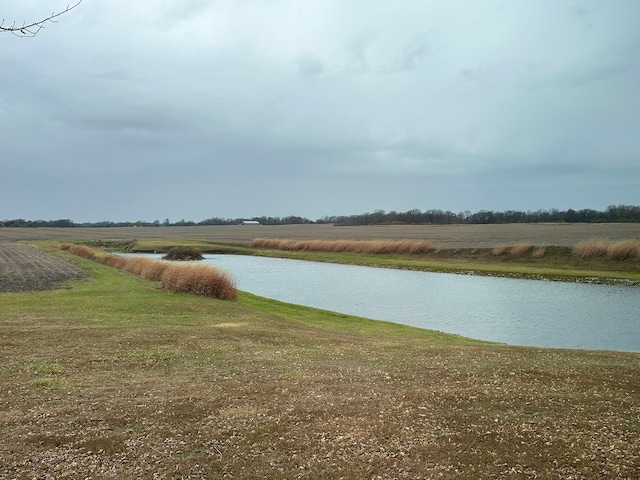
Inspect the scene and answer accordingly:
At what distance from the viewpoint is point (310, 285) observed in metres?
40.8

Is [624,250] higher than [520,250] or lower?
higher

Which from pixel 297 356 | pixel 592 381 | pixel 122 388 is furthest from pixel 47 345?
pixel 592 381

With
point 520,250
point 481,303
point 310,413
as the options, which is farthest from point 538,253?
point 310,413

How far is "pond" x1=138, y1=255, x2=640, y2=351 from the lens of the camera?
21969 millimetres

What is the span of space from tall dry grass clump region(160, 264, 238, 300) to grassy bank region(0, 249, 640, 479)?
13.3m

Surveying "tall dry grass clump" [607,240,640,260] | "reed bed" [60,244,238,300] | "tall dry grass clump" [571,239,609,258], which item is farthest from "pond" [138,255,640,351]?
"tall dry grass clump" [571,239,609,258]

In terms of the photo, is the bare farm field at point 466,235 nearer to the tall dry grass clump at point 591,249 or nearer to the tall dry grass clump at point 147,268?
the tall dry grass clump at point 591,249

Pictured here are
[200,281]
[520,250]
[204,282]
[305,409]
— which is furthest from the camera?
[520,250]

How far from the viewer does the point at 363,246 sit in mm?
69062

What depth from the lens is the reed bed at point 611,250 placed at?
138 feet

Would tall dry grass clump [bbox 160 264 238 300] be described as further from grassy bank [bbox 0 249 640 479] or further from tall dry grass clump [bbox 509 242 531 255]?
tall dry grass clump [bbox 509 242 531 255]

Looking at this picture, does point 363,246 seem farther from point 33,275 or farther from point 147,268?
point 33,275

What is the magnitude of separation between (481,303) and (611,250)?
19.4 m

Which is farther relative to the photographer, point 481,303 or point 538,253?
point 538,253
